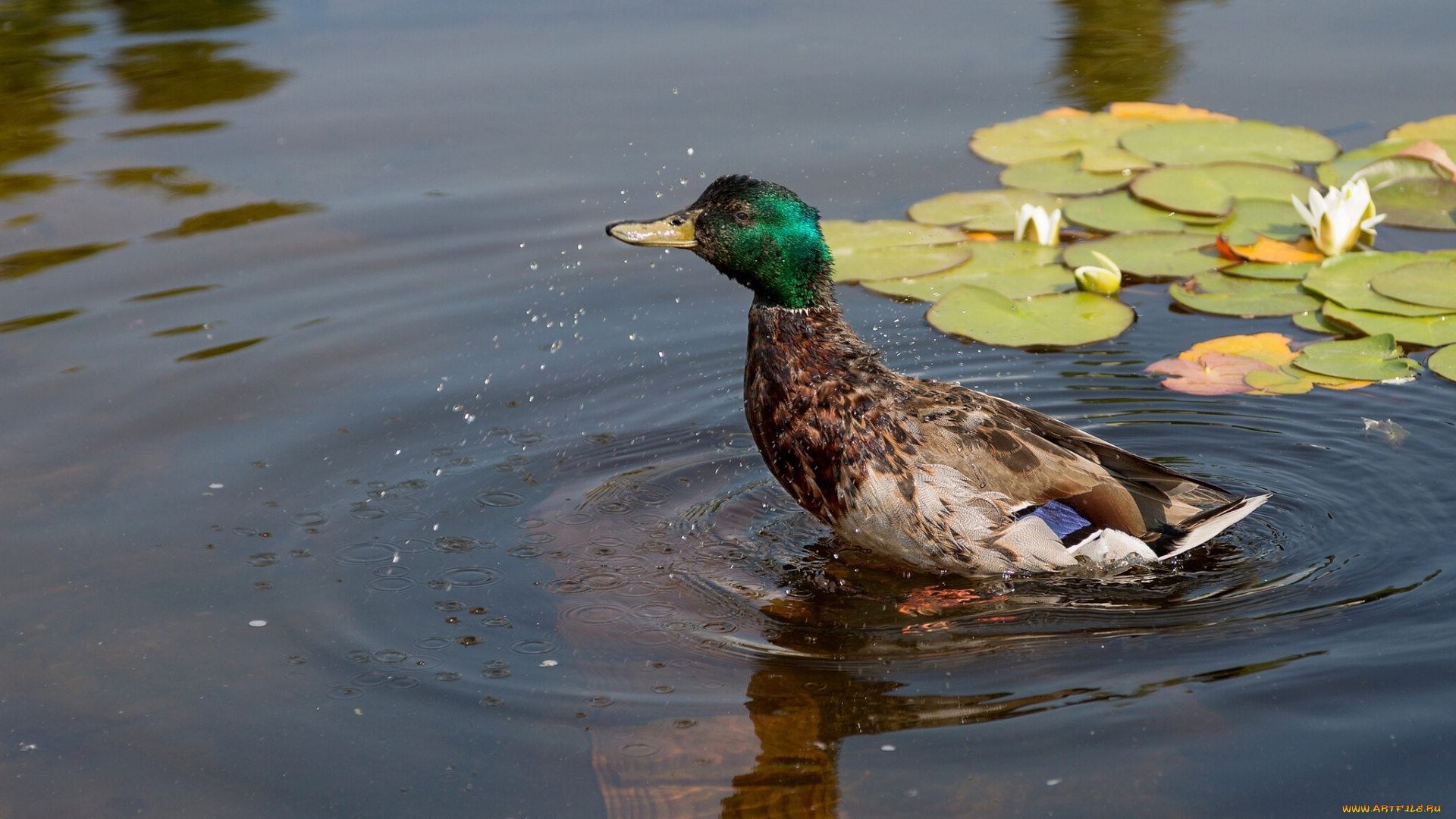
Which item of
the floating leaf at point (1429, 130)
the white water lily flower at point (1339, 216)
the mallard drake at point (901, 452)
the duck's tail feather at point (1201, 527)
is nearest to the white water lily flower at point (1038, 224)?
the white water lily flower at point (1339, 216)

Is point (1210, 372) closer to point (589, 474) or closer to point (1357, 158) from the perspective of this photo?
point (1357, 158)

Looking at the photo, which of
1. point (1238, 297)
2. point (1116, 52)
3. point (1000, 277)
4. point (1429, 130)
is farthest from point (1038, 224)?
point (1116, 52)

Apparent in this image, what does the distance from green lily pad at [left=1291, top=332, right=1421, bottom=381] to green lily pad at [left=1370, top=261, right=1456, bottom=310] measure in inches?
15.5

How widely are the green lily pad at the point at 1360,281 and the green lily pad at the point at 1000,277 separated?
46.2 inches

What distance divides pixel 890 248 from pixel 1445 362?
2723 millimetres

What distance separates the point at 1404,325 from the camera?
6.21 metres

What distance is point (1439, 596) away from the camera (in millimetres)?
4348

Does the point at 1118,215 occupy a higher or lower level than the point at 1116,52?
lower

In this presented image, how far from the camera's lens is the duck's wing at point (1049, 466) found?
186 inches

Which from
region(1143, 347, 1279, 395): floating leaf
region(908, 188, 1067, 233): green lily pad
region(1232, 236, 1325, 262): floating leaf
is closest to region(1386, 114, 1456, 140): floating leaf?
region(1232, 236, 1325, 262): floating leaf

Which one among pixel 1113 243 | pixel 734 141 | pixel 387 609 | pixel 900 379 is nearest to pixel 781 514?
pixel 900 379

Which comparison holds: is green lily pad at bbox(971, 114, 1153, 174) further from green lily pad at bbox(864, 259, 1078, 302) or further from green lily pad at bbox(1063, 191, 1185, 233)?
green lily pad at bbox(864, 259, 1078, 302)

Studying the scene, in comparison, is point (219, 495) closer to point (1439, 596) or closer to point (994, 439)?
point (994, 439)

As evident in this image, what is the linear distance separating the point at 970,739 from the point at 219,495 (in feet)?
10.7
